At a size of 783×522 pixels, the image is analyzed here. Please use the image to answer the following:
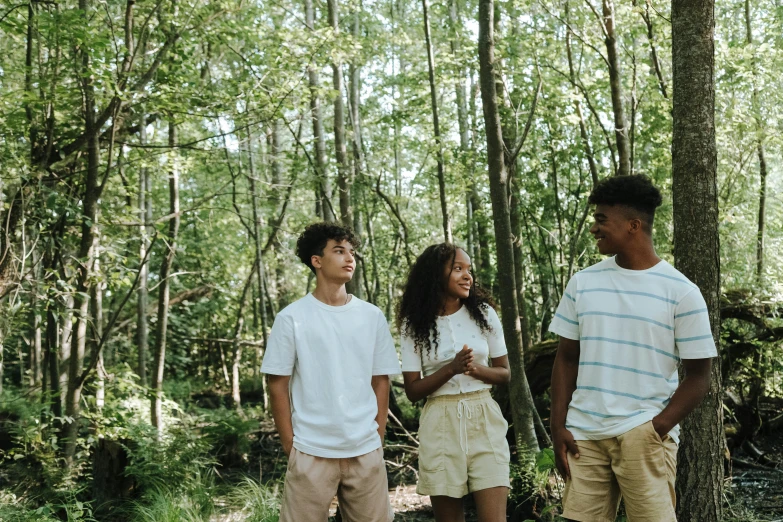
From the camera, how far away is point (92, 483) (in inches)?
306

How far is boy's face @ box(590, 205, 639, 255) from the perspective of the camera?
2920 millimetres

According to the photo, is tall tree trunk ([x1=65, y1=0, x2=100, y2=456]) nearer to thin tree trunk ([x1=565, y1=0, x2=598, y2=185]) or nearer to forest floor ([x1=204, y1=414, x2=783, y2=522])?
forest floor ([x1=204, y1=414, x2=783, y2=522])

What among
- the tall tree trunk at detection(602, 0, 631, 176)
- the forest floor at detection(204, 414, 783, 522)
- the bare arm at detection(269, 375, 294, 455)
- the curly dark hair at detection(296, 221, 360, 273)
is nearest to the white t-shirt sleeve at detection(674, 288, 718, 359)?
the curly dark hair at detection(296, 221, 360, 273)

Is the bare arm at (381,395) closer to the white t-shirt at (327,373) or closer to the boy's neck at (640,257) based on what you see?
the white t-shirt at (327,373)

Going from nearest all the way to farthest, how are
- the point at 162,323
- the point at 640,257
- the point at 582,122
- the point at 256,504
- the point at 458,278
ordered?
the point at 640,257 < the point at 458,278 < the point at 256,504 < the point at 582,122 < the point at 162,323

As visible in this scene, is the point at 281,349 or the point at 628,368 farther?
the point at 281,349

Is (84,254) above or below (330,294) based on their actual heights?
above

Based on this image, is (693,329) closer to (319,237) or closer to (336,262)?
(336,262)

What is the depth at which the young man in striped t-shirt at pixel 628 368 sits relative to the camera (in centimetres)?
277

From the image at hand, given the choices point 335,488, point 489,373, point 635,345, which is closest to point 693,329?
point 635,345

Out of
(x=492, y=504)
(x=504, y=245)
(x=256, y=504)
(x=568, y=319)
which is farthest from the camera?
(x=504, y=245)

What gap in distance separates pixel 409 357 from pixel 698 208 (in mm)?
1923

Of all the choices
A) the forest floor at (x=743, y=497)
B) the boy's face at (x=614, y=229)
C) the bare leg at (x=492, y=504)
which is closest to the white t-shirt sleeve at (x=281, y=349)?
the bare leg at (x=492, y=504)

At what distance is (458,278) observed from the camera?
12.0ft
